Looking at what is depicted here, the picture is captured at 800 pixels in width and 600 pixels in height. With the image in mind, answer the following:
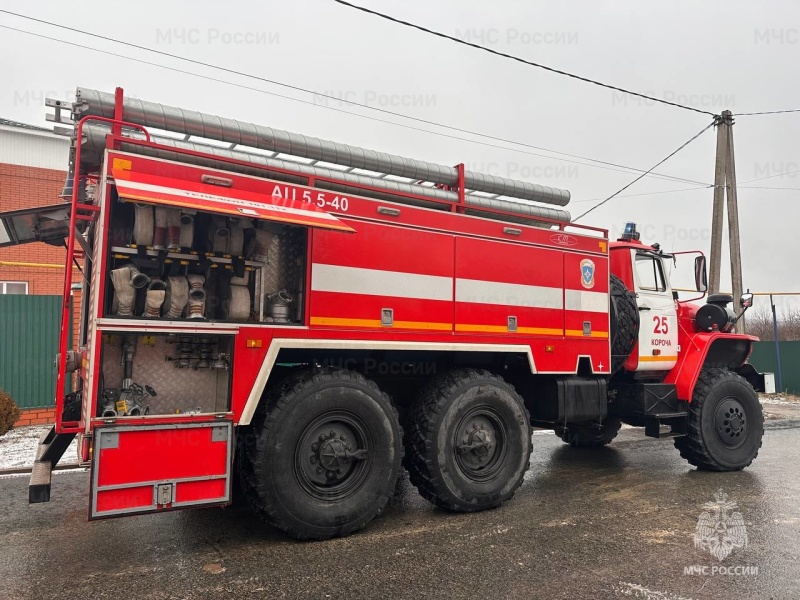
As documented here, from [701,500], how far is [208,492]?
474 centimetres

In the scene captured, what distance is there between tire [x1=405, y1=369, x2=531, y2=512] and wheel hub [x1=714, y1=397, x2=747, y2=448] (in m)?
2.95

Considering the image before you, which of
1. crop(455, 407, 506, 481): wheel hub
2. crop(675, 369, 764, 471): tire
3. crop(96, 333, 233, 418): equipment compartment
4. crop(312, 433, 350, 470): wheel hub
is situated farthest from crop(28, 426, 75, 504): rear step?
crop(675, 369, 764, 471): tire

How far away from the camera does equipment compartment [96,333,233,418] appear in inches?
167

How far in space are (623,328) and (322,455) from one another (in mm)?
4063

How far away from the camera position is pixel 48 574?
3.93 metres

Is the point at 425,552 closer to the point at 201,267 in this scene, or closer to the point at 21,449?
the point at 201,267

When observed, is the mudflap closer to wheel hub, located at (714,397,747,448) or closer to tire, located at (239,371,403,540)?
tire, located at (239,371,403,540)

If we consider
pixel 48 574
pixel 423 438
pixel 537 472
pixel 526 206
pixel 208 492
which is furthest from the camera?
pixel 537 472

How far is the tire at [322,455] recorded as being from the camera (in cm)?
450

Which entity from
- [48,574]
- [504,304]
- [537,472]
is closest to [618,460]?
[537,472]

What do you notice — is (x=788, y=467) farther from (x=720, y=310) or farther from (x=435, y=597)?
(x=435, y=597)

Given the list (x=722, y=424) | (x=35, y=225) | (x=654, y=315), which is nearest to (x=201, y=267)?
(x=35, y=225)

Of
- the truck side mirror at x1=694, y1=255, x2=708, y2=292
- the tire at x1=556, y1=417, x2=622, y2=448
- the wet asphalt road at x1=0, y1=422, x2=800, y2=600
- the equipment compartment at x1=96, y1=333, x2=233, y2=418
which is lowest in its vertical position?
the wet asphalt road at x1=0, y1=422, x2=800, y2=600

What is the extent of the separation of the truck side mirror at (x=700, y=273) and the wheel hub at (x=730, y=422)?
1427mm
